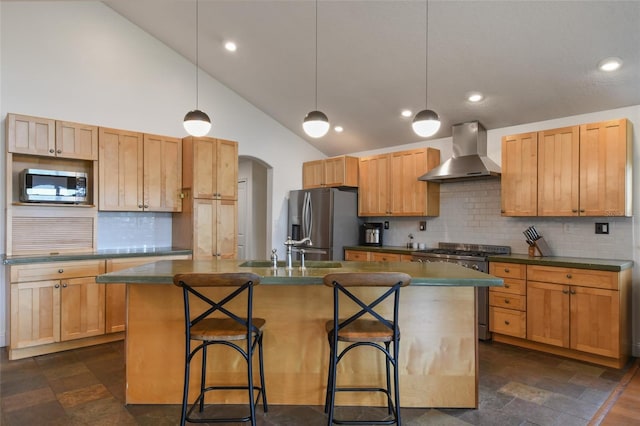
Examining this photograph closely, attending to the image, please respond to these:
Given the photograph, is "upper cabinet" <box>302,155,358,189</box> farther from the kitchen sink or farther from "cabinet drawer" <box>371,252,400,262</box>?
the kitchen sink

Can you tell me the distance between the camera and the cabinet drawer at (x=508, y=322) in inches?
152

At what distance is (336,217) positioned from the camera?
5.51 m

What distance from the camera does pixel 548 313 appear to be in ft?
12.1

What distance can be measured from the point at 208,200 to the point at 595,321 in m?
4.27

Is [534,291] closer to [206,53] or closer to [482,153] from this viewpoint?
[482,153]

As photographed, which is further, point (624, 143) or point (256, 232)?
point (256, 232)

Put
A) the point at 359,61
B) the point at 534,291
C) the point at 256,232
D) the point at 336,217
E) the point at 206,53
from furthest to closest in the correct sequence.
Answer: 1. the point at 256,232
2. the point at 336,217
3. the point at 206,53
4. the point at 359,61
5. the point at 534,291

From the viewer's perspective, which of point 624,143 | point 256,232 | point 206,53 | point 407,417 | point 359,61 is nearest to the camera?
point 407,417

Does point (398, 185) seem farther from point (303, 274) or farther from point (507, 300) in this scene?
point (303, 274)

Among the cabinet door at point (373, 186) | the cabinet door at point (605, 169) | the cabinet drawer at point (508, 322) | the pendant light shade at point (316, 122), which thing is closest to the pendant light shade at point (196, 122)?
the pendant light shade at point (316, 122)

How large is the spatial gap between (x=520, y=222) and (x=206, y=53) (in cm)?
440

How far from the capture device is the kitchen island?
2.58m

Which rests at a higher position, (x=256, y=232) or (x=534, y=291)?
(x=256, y=232)

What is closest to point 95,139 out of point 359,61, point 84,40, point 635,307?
point 84,40
